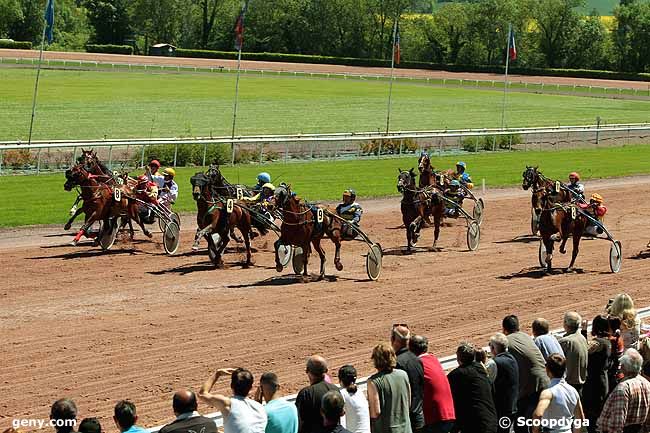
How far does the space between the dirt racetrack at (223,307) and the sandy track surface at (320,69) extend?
199ft

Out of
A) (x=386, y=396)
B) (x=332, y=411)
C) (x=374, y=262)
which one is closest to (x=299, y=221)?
(x=374, y=262)

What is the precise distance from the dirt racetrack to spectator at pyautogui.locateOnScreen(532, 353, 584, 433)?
3661 mm

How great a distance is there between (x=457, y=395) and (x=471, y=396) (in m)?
Result: 0.11

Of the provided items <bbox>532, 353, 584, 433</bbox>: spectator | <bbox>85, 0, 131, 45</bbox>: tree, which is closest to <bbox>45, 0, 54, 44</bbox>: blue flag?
<bbox>532, 353, 584, 433</bbox>: spectator

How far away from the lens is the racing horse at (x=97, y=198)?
19.7 meters

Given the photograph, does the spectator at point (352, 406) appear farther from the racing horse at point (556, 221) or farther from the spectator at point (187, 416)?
the racing horse at point (556, 221)

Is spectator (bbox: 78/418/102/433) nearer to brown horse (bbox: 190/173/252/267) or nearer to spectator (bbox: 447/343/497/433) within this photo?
spectator (bbox: 447/343/497/433)

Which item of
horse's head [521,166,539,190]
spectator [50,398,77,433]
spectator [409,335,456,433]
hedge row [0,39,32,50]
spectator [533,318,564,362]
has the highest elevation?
hedge row [0,39,32,50]

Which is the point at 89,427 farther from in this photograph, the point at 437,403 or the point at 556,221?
the point at 556,221

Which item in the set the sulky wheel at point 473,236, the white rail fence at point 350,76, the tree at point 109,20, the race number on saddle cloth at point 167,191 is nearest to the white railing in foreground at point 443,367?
the sulky wheel at point 473,236

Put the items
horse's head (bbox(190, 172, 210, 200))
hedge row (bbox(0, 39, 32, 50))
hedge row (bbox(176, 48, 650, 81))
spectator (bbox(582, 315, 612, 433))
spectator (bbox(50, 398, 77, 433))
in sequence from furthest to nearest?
hedge row (bbox(176, 48, 650, 81)) → hedge row (bbox(0, 39, 32, 50)) → horse's head (bbox(190, 172, 210, 200)) → spectator (bbox(582, 315, 612, 433)) → spectator (bbox(50, 398, 77, 433))

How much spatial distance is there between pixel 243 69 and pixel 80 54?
1320 cm

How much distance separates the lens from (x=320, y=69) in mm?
89188

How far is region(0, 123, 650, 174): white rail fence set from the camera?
1128 inches
